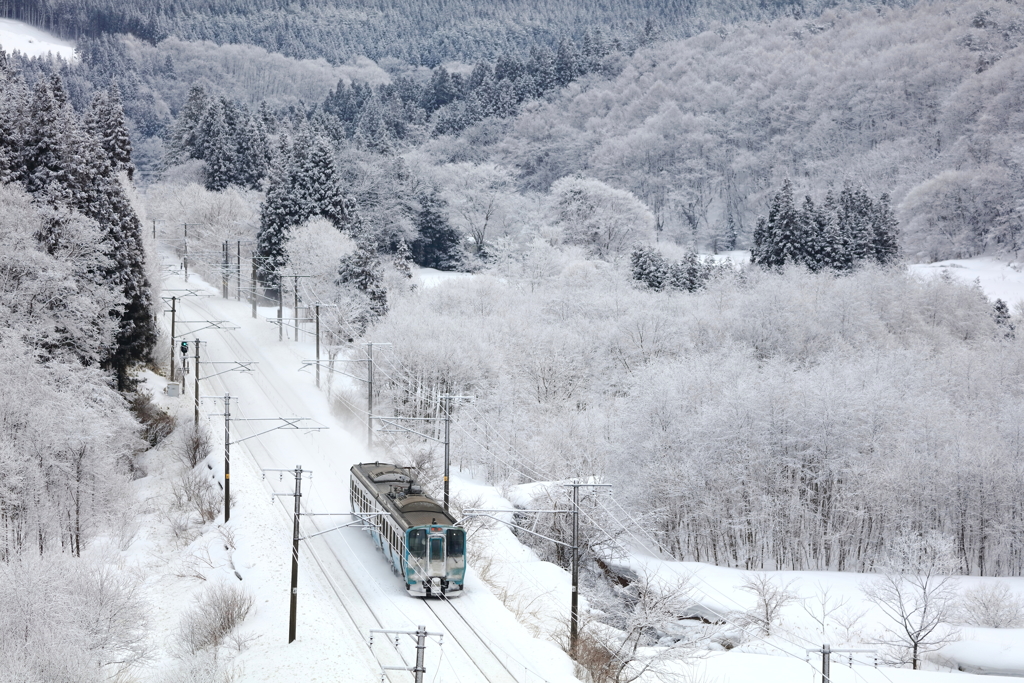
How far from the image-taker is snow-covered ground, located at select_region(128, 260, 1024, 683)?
72.3 feet

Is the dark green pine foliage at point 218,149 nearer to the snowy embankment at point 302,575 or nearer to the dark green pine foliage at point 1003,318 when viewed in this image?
the snowy embankment at point 302,575

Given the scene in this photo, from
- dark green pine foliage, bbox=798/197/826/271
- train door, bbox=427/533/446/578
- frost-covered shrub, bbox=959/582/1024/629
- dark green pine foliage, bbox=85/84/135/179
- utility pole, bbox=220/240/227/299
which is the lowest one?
frost-covered shrub, bbox=959/582/1024/629

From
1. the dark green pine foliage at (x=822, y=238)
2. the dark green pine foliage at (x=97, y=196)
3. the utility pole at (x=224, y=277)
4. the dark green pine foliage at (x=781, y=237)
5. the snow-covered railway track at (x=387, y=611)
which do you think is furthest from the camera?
the dark green pine foliage at (x=822, y=238)

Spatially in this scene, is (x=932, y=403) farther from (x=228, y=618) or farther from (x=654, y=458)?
(x=228, y=618)

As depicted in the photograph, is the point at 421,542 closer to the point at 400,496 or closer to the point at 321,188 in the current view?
the point at 400,496

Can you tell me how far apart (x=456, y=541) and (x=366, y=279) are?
34.7 m

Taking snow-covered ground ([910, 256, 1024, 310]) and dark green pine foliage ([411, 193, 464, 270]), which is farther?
dark green pine foliage ([411, 193, 464, 270])

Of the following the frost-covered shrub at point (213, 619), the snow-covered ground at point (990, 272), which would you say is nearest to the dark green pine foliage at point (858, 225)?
the snow-covered ground at point (990, 272)

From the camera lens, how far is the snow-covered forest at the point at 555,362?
29.8m

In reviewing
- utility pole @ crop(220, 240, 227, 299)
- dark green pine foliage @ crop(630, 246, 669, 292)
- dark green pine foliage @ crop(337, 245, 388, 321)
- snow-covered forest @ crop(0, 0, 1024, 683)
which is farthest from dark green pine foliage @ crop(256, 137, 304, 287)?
dark green pine foliage @ crop(630, 246, 669, 292)

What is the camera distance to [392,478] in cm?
2773

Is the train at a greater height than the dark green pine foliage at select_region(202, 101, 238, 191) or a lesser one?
lesser

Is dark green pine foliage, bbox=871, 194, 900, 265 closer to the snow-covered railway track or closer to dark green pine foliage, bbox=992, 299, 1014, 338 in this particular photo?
dark green pine foliage, bbox=992, 299, 1014, 338

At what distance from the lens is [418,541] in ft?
77.9
